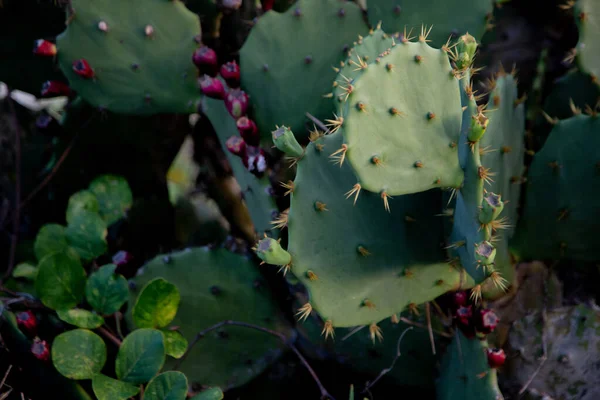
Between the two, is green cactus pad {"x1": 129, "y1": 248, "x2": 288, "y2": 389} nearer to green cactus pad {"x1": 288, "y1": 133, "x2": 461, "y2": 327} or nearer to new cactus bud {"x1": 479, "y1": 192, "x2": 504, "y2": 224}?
green cactus pad {"x1": 288, "y1": 133, "x2": 461, "y2": 327}

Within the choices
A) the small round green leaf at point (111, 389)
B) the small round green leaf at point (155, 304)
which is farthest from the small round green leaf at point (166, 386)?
the small round green leaf at point (155, 304)

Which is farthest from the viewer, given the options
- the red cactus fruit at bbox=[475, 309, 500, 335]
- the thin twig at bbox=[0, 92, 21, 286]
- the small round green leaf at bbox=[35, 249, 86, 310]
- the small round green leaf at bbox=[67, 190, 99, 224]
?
the thin twig at bbox=[0, 92, 21, 286]

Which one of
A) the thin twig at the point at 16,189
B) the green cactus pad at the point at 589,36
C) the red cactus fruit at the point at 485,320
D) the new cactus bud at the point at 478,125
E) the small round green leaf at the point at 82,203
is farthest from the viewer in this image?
the thin twig at the point at 16,189

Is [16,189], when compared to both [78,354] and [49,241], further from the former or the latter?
[78,354]

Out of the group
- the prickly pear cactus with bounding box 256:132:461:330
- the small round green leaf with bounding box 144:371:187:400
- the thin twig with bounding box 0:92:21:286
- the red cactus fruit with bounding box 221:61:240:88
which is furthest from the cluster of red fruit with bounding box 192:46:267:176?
the thin twig with bounding box 0:92:21:286

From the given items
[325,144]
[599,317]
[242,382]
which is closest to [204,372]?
[242,382]

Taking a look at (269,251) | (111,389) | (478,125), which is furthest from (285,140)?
(111,389)

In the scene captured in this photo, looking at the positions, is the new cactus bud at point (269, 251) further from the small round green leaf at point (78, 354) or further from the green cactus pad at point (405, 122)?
the small round green leaf at point (78, 354)
